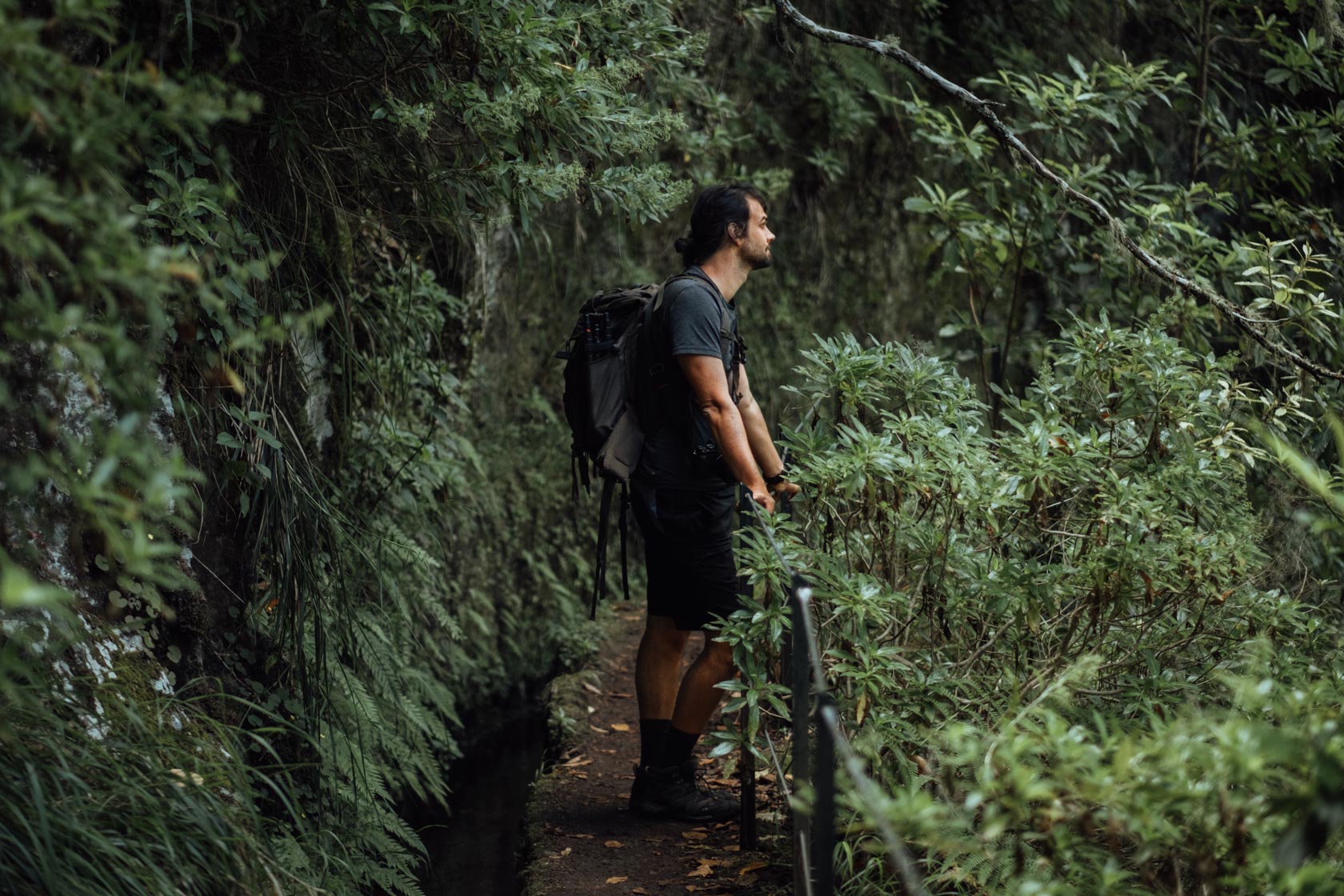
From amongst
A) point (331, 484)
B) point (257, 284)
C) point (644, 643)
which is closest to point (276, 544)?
point (331, 484)

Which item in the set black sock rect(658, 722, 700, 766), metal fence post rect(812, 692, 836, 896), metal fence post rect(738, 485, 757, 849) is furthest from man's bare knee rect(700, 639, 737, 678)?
metal fence post rect(812, 692, 836, 896)

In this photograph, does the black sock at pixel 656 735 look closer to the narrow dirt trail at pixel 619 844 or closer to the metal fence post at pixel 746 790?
the narrow dirt trail at pixel 619 844

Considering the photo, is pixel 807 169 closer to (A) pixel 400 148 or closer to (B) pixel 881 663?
(A) pixel 400 148

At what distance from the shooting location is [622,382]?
14.6 feet

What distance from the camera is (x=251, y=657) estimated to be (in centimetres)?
444

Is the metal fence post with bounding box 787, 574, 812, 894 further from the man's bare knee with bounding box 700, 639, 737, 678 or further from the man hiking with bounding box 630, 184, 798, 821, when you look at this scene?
the man hiking with bounding box 630, 184, 798, 821

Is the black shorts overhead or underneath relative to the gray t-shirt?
underneath

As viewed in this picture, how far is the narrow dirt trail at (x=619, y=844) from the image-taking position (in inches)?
161

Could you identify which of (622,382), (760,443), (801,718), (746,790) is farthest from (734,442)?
(801,718)

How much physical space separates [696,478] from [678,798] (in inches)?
52.1

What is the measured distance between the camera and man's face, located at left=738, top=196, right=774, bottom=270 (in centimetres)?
Answer: 445

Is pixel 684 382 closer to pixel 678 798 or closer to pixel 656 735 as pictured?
pixel 656 735

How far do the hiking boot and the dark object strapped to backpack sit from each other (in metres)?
0.80

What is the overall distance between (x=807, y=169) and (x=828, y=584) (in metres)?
6.28
